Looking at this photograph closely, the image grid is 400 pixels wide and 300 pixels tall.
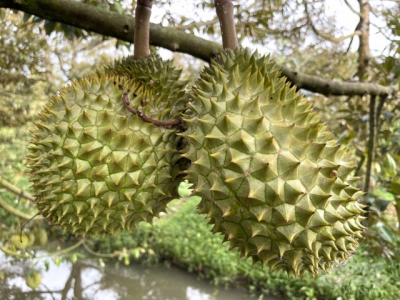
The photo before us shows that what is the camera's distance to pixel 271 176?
92 cm

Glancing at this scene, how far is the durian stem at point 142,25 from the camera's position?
121 centimetres

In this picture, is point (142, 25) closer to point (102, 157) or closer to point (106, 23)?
point (106, 23)

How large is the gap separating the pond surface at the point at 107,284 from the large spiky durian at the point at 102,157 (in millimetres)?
3541

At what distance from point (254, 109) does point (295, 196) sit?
0.25 m

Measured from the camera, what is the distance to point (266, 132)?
3.11ft

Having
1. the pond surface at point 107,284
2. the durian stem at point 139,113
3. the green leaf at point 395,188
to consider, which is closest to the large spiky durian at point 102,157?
the durian stem at point 139,113

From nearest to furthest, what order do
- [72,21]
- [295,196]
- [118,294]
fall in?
[295,196], [72,21], [118,294]

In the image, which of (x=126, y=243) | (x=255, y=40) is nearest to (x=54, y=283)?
(x=126, y=243)

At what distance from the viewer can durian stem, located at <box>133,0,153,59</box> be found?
1212 millimetres

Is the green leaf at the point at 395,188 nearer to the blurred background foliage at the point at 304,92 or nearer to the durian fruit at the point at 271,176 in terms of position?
the blurred background foliage at the point at 304,92

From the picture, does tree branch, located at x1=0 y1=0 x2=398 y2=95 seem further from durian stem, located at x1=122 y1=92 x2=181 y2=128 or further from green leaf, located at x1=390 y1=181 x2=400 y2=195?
green leaf, located at x1=390 y1=181 x2=400 y2=195

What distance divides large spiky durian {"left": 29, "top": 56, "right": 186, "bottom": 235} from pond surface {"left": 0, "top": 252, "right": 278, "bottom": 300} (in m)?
3.54

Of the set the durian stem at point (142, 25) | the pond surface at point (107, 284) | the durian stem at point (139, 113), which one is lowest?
the pond surface at point (107, 284)

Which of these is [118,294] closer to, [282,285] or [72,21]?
[282,285]
